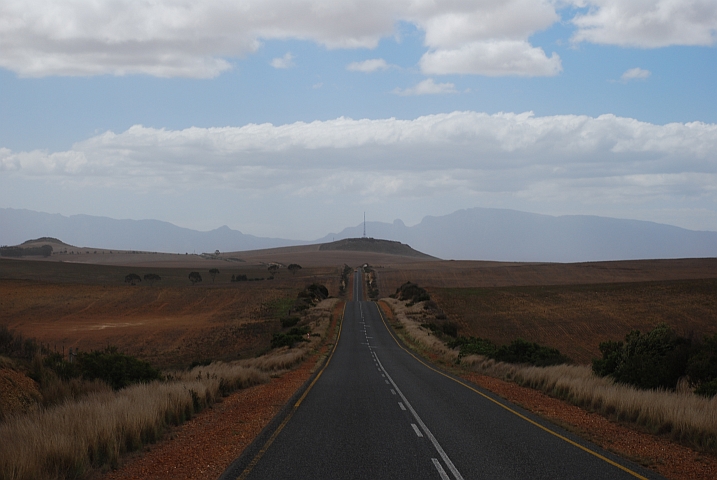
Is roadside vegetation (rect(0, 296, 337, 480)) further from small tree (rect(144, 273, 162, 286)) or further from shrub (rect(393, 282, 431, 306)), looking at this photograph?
small tree (rect(144, 273, 162, 286))

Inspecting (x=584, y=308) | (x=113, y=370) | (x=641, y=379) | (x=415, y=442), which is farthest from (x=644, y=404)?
(x=584, y=308)

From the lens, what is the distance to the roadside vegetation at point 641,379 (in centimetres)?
1322

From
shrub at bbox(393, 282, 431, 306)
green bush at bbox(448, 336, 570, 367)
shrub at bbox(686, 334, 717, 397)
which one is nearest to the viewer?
shrub at bbox(686, 334, 717, 397)

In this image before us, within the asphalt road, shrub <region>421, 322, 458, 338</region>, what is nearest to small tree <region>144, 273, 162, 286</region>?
shrub <region>421, 322, 458, 338</region>

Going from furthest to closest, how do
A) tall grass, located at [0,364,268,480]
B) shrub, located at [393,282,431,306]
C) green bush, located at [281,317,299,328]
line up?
shrub, located at [393,282,431,306] < green bush, located at [281,317,299,328] < tall grass, located at [0,364,268,480]

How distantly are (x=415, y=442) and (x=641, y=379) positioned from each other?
444 inches

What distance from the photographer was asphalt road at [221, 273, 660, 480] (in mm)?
9375

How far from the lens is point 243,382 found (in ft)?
69.5

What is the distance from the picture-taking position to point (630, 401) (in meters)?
15.3

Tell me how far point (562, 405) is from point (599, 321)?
4826cm

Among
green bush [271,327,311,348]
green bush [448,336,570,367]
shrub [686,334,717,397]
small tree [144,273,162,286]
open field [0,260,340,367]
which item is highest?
shrub [686,334,717,397]

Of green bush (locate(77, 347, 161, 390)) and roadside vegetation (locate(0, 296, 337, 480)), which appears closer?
roadside vegetation (locate(0, 296, 337, 480))

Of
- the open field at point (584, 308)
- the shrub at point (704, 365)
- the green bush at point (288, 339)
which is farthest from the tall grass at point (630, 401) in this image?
the green bush at point (288, 339)

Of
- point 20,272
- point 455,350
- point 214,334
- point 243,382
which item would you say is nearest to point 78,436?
point 243,382
